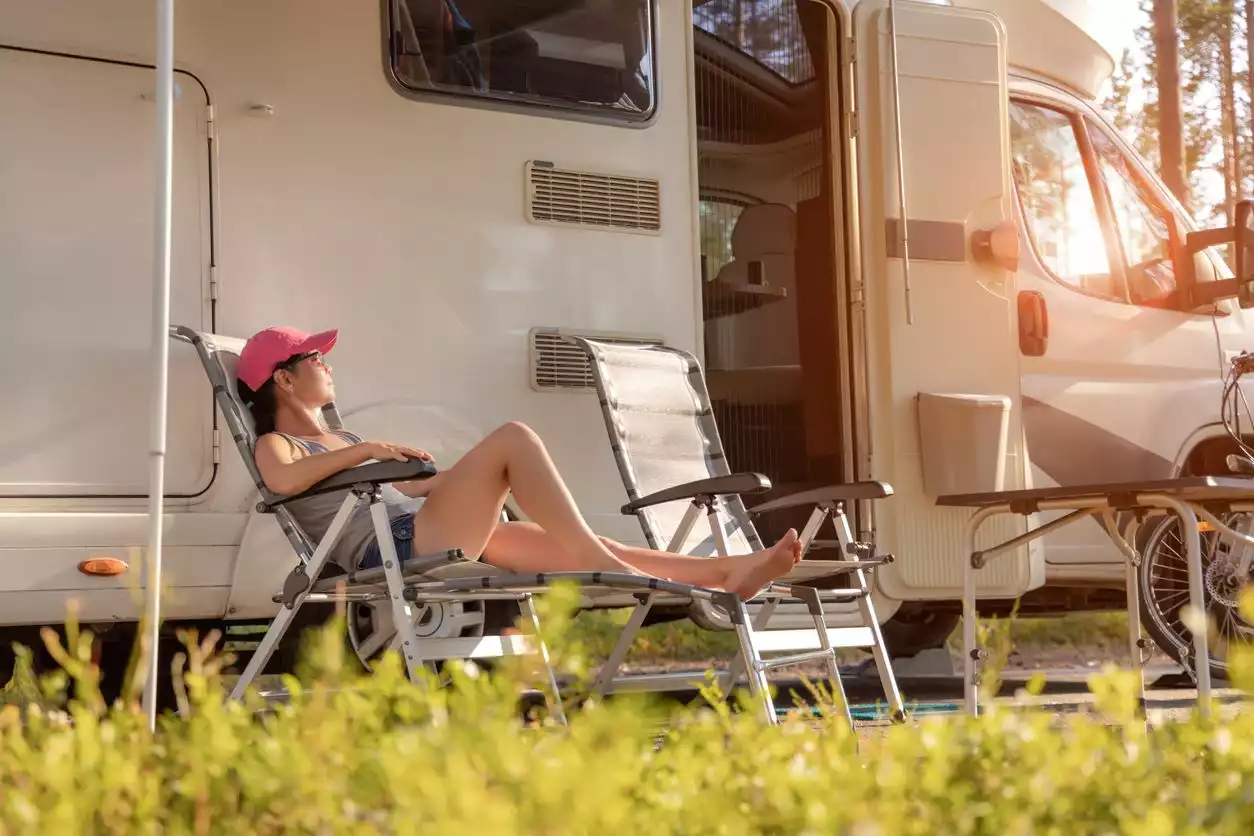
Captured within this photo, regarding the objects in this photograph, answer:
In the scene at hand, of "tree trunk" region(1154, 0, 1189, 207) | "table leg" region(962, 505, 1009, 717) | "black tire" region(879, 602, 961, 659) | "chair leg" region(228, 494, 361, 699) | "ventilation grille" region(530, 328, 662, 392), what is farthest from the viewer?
"tree trunk" region(1154, 0, 1189, 207)

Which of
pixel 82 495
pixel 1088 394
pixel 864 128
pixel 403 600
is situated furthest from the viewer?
pixel 1088 394

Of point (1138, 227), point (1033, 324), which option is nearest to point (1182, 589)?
point (1033, 324)

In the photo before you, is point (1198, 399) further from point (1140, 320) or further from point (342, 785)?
point (342, 785)

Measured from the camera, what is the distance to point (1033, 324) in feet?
17.3

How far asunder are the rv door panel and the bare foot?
4.61 feet

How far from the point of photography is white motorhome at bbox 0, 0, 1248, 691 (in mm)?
3812

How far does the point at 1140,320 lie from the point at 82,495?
363cm

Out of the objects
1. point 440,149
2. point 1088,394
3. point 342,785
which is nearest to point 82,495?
point 440,149

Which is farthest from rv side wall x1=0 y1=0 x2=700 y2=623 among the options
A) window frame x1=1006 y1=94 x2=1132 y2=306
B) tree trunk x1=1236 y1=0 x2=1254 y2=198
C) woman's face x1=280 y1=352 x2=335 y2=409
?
tree trunk x1=1236 y1=0 x2=1254 y2=198

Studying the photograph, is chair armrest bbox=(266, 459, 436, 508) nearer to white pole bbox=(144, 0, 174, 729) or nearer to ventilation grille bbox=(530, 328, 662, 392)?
white pole bbox=(144, 0, 174, 729)

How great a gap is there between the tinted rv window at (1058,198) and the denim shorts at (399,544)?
104 inches

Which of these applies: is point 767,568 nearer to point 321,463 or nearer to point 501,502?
point 501,502

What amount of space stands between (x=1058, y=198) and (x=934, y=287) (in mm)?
943

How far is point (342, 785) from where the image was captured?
1.58 metres
